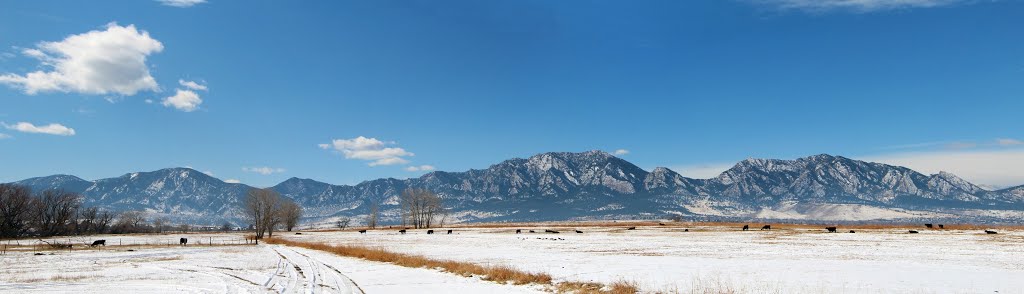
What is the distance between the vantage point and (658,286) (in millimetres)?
23719

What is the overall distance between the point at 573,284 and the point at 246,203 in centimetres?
13942

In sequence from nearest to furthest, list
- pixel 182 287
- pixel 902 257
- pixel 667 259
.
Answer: pixel 182 287 → pixel 902 257 → pixel 667 259

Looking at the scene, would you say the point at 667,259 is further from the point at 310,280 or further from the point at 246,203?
the point at 246,203

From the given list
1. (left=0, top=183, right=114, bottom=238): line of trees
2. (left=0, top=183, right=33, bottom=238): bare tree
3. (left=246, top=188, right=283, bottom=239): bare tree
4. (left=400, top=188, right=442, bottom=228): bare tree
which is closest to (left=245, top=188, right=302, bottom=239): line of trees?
(left=246, top=188, right=283, bottom=239): bare tree

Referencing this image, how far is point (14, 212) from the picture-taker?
488ft

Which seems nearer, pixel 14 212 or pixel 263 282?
pixel 263 282

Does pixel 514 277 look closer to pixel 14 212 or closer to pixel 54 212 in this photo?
pixel 14 212

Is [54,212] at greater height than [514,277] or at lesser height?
greater

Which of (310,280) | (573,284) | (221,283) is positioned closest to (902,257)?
(573,284)

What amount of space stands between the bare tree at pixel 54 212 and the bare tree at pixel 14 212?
265cm

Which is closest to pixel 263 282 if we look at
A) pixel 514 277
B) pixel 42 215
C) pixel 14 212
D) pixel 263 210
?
pixel 514 277

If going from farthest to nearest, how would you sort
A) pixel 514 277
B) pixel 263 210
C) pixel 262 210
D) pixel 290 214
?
pixel 290 214
pixel 262 210
pixel 263 210
pixel 514 277

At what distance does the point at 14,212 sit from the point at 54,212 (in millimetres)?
20772

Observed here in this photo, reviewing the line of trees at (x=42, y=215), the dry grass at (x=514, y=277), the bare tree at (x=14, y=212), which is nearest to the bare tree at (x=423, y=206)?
Answer: the line of trees at (x=42, y=215)
